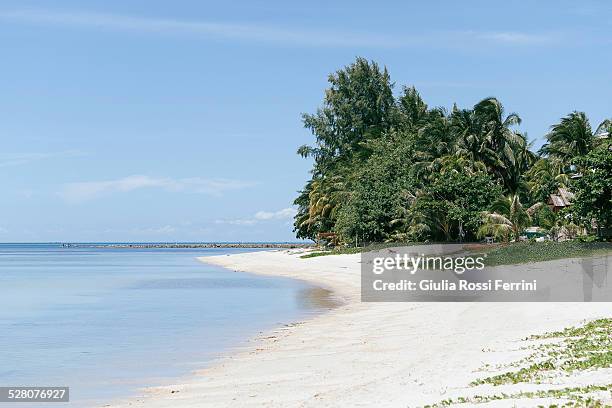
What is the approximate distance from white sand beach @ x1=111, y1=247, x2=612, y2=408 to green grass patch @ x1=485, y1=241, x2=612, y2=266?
10491 mm

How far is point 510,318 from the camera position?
57.8 feet

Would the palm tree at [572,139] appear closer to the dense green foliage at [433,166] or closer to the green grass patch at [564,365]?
the dense green foliage at [433,166]

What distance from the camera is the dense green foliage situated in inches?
1754

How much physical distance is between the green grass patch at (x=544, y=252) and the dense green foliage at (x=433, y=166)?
1543mm

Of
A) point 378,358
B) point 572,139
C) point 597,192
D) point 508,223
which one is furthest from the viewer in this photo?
point 572,139

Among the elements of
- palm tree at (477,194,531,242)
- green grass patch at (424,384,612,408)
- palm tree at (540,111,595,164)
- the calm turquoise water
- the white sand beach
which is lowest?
the calm turquoise water

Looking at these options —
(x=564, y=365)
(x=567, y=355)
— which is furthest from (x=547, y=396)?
(x=567, y=355)

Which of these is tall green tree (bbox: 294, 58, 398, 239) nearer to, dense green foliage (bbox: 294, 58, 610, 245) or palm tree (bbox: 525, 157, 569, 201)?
dense green foliage (bbox: 294, 58, 610, 245)

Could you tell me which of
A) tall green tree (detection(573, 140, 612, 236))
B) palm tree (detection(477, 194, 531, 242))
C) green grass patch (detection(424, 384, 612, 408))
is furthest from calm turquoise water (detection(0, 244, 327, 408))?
tall green tree (detection(573, 140, 612, 236))

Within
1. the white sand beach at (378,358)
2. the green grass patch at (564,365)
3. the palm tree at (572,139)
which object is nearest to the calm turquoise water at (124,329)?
the white sand beach at (378,358)

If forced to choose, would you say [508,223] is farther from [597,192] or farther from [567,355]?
[567,355]

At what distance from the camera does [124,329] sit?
21734 millimetres

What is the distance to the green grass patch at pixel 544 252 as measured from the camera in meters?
31.0

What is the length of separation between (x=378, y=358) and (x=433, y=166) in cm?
4088
